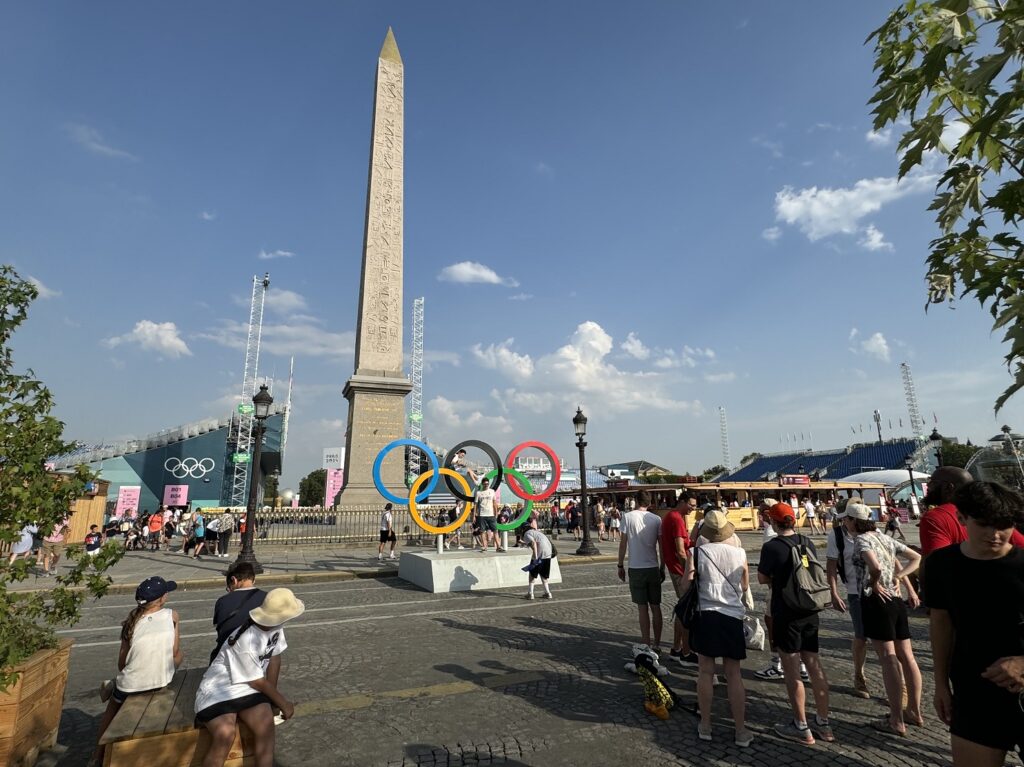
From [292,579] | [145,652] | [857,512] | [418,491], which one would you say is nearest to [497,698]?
[145,652]

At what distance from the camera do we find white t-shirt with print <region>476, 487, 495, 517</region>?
13609mm

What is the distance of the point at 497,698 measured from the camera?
513 centimetres

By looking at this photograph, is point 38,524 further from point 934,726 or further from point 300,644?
point 934,726

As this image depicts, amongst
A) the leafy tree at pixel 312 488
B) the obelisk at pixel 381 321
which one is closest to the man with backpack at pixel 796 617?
the obelisk at pixel 381 321

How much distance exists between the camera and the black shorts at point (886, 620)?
454 cm

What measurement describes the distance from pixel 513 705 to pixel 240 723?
96.5 inches

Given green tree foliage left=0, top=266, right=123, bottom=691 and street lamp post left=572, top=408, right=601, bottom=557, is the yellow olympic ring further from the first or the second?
green tree foliage left=0, top=266, right=123, bottom=691

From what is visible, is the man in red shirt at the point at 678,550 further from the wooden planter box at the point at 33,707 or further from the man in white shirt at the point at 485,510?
the man in white shirt at the point at 485,510

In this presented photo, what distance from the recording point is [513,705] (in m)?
4.95

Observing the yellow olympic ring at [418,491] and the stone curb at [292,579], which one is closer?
the stone curb at [292,579]

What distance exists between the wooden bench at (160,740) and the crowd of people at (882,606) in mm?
3382

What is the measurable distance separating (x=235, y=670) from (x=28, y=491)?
6.15ft

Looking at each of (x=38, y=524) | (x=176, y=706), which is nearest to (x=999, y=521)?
(x=176, y=706)

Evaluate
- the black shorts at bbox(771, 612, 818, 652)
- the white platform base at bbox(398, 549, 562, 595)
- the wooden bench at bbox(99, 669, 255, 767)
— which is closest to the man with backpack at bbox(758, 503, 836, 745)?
the black shorts at bbox(771, 612, 818, 652)
